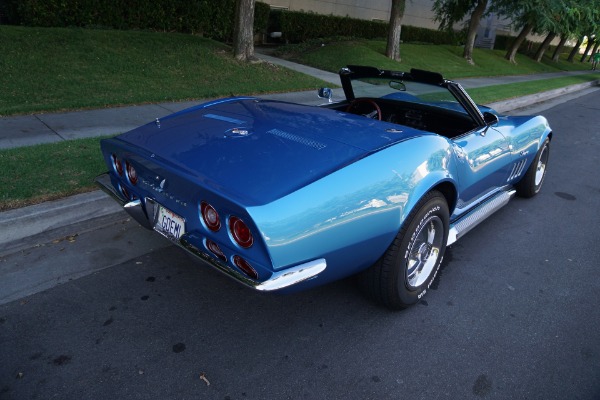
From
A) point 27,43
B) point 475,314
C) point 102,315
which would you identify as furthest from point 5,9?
point 475,314

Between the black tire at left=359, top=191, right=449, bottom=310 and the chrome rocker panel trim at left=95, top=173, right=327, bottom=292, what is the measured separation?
56 centimetres

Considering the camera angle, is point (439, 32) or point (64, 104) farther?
point (439, 32)

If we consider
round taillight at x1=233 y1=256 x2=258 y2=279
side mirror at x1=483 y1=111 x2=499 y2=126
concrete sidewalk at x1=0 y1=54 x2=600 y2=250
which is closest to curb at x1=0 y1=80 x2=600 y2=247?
concrete sidewalk at x1=0 y1=54 x2=600 y2=250

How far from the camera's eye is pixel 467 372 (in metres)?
2.39

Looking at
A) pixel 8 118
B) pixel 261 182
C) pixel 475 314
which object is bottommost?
pixel 8 118

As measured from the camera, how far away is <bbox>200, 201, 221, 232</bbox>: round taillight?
7.11 feet

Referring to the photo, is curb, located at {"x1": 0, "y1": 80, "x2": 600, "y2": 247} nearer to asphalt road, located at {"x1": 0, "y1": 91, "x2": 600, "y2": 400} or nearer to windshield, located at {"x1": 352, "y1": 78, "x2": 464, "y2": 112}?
asphalt road, located at {"x1": 0, "y1": 91, "x2": 600, "y2": 400}

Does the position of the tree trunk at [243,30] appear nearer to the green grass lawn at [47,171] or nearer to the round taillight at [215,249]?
the green grass lawn at [47,171]

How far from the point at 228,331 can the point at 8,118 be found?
5041 mm

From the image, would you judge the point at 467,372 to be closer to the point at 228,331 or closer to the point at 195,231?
the point at 228,331

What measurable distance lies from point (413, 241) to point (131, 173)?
1.70 metres

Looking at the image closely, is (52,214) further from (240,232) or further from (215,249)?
(240,232)

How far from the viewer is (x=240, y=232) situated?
207cm

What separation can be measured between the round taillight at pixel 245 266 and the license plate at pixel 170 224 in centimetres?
40
